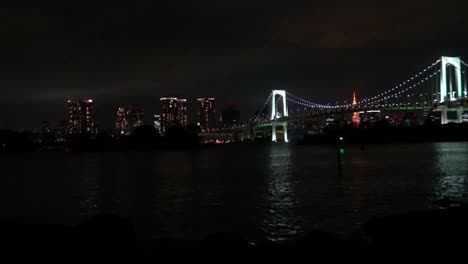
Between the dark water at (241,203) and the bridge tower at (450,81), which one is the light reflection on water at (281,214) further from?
the bridge tower at (450,81)

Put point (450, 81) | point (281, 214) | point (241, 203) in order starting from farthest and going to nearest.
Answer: point (450, 81), point (241, 203), point (281, 214)

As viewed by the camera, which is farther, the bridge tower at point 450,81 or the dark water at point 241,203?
the bridge tower at point 450,81

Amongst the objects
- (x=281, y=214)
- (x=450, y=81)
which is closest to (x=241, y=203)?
(x=281, y=214)

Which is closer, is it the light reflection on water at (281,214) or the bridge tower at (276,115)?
the light reflection on water at (281,214)

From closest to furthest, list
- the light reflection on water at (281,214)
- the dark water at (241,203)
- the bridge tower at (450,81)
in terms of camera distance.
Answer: the light reflection on water at (281,214) → the dark water at (241,203) → the bridge tower at (450,81)

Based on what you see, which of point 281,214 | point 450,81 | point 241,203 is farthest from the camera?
point 450,81

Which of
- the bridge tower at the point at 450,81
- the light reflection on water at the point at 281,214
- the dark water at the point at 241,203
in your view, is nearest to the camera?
the light reflection on water at the point at 281,214

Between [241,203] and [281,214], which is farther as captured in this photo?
[241,203]

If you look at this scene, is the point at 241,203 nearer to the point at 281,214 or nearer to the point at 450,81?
the point at 281,214

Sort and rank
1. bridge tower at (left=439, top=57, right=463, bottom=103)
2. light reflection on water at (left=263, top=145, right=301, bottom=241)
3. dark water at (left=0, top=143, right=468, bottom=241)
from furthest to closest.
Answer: bridge tower at (left=439, top=57, right=463, bottom=103) < dark water at (left=0, top=143, right=468, bottom=241) < light reflection on water at (left=263, top=145, right=301, bottom=241)

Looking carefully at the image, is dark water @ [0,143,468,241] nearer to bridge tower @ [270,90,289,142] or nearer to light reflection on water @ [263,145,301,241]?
light reflection on water @ [263,145,301,241]

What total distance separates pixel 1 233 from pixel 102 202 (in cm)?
1146

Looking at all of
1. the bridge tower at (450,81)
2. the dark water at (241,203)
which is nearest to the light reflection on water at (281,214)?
the dark water at (241,203)

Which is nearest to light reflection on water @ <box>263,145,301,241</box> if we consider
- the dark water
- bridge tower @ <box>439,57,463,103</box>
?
the dark water
